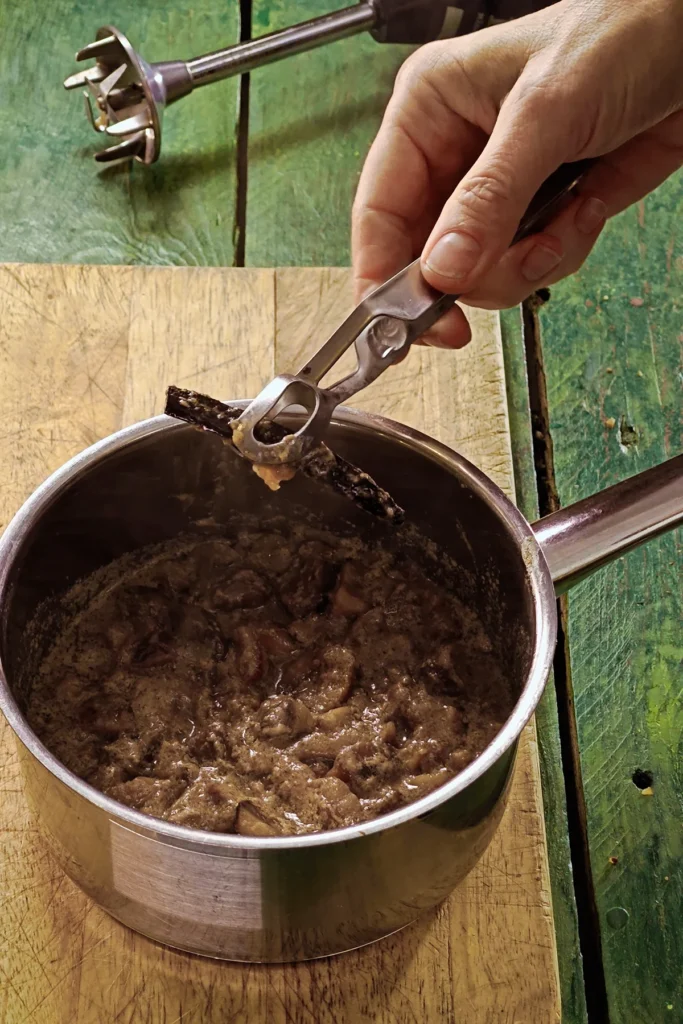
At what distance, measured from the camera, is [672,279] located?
1.66 m

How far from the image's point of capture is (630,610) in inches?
51.8

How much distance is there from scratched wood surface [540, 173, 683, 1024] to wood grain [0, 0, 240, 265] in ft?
1.95

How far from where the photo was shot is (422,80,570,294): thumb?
1011mm

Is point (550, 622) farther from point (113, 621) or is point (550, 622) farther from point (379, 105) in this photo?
point (379, 105)

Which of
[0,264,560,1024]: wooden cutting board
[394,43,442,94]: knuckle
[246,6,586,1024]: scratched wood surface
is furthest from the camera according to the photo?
[246,6,586,1024]: scratched wood surface

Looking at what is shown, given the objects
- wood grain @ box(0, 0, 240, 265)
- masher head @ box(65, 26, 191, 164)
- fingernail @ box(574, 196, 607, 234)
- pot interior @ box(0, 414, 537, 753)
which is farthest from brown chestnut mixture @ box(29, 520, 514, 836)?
masher head @ box(65, 26, 191, 164)

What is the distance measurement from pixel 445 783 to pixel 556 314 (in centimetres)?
100

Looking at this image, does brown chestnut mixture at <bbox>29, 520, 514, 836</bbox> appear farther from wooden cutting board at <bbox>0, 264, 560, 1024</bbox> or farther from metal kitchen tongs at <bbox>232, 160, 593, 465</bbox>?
metal kitchen tongs at <bbox>232, 160, 593, 465</bbox>

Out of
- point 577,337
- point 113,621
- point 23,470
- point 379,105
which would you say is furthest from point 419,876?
point 379,105

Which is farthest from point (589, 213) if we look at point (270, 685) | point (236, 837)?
point (236, 837)

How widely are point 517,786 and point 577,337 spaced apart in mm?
779

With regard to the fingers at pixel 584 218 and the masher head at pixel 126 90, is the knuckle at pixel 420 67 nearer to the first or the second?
the fingers at pixel 584 218

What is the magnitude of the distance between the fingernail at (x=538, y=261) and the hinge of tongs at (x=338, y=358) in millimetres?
320

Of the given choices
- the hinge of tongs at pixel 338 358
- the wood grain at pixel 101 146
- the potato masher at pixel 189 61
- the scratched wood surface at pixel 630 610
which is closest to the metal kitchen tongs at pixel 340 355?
the hinge of tongs at pixel 338 358
